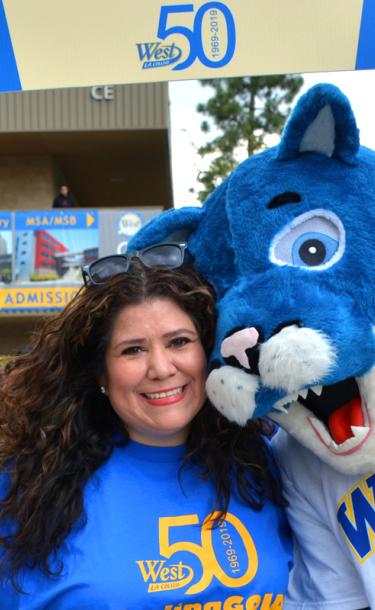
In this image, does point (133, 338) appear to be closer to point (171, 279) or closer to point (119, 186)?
point (171, 279)

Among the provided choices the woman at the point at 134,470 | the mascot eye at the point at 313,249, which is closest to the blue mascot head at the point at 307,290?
the mascot eye at the point at 313,249

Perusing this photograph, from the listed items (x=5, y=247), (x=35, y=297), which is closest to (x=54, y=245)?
(x=5, y=247)

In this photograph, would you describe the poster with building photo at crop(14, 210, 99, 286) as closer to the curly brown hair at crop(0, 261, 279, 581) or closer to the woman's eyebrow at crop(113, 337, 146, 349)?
the curly brown hair at crop(0, 261, 279, 581)

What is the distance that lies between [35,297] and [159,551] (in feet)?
30.1

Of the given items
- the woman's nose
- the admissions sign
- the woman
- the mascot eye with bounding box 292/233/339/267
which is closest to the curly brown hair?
the woman

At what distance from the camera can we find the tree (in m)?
19.0

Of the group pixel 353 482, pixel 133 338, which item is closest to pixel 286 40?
pixel 133 338

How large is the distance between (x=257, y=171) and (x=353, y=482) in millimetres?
859

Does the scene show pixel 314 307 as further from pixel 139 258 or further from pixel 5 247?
pixel 5 247

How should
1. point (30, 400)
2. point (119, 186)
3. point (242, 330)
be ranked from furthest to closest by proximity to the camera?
point (119, 186)
point (30, 400)
point (242, 330)

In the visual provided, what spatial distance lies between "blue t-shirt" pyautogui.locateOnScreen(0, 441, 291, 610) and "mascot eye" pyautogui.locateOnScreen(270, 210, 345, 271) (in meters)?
0.82

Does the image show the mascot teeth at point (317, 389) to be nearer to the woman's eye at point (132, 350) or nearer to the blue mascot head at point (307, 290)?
the blue mascot head at point (307, 290)

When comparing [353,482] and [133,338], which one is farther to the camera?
[133,338]

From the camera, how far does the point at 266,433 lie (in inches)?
89.3
